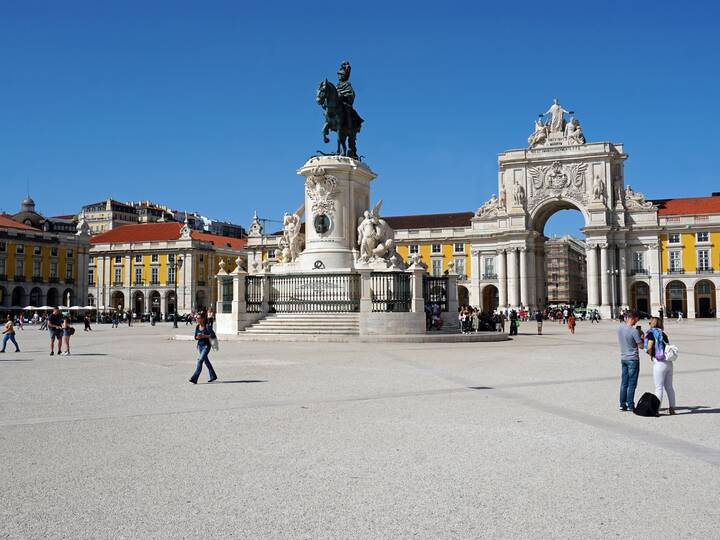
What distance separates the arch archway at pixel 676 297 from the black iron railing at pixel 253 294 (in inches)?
2489

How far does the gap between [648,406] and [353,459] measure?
13.7ft

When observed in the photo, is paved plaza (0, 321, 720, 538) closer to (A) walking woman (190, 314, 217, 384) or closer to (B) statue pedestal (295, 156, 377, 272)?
(A) walking woman (190, 314, 217, 384)

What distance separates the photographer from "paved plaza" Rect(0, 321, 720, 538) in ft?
16.1

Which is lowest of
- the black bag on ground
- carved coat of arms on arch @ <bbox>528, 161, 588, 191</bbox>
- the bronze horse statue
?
the black bag on ground

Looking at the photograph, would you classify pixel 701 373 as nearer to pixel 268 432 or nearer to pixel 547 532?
pixel 268 432

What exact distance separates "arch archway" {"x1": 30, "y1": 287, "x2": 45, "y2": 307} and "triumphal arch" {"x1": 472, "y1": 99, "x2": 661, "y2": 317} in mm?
49352

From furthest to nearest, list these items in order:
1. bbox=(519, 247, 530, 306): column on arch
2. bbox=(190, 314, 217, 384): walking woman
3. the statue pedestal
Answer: bbox=(519, 247, 530, 306): column on arch → the statue pedestal → bbox=(190, 314, 217, 384): walking woman

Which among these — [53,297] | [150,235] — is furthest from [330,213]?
[150,235]

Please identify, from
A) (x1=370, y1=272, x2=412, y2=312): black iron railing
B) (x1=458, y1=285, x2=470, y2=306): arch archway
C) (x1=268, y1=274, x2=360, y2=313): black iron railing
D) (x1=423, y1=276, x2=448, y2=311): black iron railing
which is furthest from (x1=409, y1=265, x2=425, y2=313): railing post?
(x1=458, y1=285, x2=470, y2=306): arch archway

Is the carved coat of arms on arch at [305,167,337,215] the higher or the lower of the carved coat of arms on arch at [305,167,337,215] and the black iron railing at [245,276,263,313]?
the higher

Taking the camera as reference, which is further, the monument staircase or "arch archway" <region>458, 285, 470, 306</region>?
"arch archway" <region>458, 285, 470, 306</region>

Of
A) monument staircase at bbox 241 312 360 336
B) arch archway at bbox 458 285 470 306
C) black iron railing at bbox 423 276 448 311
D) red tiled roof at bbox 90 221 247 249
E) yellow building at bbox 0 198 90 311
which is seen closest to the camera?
monument staircase at bbox 241 312 360 336

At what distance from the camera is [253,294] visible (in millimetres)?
26047

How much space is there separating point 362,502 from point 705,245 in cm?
8020
